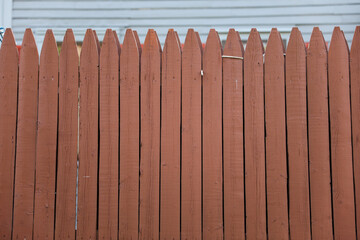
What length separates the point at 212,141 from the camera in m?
2.66

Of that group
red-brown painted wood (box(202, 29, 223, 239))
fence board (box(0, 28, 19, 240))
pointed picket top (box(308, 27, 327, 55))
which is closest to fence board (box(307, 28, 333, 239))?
pointed picket top (box(308, 27, 327, 55))

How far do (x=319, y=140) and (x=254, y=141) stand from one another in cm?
48

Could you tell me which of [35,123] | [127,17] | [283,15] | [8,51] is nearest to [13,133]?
[35,123]

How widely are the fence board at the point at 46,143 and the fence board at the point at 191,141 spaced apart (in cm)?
101

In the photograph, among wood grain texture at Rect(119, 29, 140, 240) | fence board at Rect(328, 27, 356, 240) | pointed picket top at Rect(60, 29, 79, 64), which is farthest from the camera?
pointed picket top at Rect(60, 29, 79, 64)

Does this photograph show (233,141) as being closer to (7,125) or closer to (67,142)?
(67,142)

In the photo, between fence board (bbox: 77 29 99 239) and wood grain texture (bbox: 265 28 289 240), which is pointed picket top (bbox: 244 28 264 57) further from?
fence board (bbox: 77 29 99 239)

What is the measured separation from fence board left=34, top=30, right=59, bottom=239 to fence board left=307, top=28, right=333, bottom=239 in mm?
1966

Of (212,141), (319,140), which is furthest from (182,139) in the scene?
(319,140)

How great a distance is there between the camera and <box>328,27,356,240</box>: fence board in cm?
256

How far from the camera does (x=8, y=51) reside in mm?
2807

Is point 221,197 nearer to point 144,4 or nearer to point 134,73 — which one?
point 134,73

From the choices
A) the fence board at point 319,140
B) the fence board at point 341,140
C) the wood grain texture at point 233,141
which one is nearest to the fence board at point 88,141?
the wood grain texture at point 233,141

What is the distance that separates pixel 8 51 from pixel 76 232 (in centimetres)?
153
